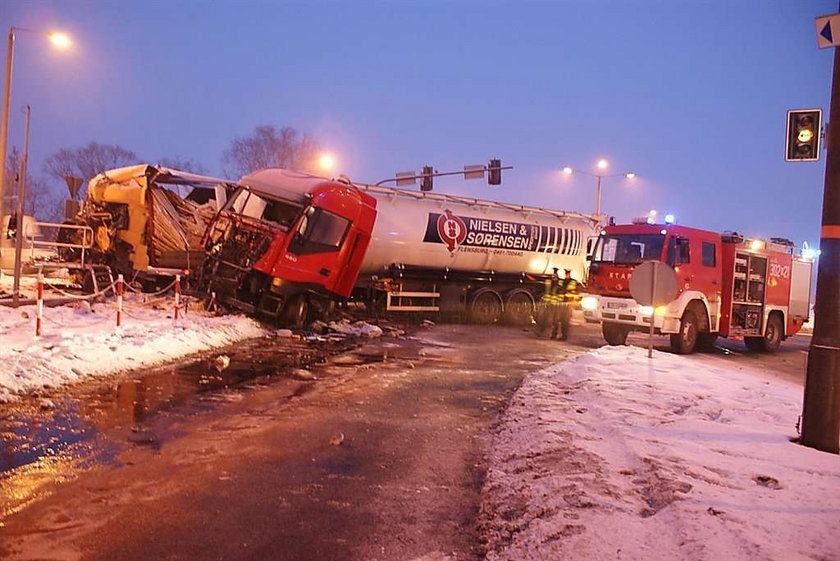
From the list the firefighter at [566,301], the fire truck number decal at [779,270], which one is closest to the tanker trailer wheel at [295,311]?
the firefighter at [566,301]

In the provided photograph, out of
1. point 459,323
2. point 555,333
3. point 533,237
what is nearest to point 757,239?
point 555,333

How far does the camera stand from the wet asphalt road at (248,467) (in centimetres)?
436

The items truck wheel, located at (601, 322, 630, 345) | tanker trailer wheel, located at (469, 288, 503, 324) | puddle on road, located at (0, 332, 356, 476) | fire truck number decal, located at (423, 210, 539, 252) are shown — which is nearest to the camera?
puddle on road, located at (0, 332, 356, 476)

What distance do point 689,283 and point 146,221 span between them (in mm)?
14664

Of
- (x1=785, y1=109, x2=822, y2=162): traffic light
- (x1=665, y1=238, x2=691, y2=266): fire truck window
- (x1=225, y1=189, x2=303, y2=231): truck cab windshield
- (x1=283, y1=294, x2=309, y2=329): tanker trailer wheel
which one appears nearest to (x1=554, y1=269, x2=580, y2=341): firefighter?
(x1=665, y1=238, x2=691, y2=266): fire truck window

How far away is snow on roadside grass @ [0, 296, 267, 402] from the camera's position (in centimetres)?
891

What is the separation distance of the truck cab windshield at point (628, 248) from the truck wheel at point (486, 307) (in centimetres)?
637

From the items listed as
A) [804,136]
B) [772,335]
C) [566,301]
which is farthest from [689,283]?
[804,136]

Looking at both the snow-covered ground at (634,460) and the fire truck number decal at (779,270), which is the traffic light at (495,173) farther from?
the snow-covered ground at (634,460)

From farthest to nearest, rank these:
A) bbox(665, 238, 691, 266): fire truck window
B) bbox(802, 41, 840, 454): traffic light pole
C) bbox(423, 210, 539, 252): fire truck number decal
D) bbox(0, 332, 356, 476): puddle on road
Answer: bbox(423, 210, 539, 252): fire truck number decal
bbox(665, 238, 691, 266): fire truck window
bbox(802, 41, 840, 454): traffic light pole
bbox(0, 332, 356, 476): puddle on road

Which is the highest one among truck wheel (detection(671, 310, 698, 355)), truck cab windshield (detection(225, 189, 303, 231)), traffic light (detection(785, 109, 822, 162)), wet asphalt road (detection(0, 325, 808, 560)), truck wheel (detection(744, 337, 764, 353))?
traffic light (detection(785, 109, 822, 162))

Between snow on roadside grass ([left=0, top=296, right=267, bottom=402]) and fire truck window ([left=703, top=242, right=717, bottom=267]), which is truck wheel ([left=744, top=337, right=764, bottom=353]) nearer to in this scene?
fire truck window ([left=703, top=242, right=717, bottom=267])

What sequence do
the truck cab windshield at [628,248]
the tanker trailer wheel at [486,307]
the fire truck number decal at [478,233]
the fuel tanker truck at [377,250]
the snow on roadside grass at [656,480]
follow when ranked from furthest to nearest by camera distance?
the tanker trailer wheel at [486,307] → the fire truck number decal at [478,233] → the truck cab windshield at [628,248] → the fuel tanker truck at [377,250] → the snow on roadside grass at [656,480]

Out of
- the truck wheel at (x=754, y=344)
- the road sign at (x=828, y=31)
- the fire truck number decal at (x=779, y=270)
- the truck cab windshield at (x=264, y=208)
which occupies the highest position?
the road sign at (x=828, y=31)
